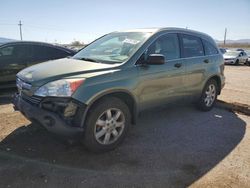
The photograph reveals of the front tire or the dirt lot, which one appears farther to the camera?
the front tire

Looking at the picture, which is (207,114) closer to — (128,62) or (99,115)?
(128,62)

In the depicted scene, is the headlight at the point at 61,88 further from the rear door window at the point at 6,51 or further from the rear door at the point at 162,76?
the rear door window at the point at 6,51

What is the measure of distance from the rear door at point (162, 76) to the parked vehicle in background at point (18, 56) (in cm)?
411

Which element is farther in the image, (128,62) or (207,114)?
(207,114)

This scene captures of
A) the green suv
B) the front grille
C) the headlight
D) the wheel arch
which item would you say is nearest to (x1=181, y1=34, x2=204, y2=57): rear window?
the green suv

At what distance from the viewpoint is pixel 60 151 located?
A: 3.88 meters

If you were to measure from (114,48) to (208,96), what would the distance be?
109 inches

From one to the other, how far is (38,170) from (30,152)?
551mm

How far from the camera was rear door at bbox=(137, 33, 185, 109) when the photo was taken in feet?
14.0

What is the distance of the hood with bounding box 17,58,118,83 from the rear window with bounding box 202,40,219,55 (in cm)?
294

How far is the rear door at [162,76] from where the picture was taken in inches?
168

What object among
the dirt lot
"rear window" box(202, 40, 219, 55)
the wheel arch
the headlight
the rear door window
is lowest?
the dirt lot

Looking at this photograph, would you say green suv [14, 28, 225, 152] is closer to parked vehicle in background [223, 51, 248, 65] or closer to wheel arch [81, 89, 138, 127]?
wheel arch [81, 89, 138, 127]

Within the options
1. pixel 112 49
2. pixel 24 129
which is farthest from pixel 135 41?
pixel 24 129
